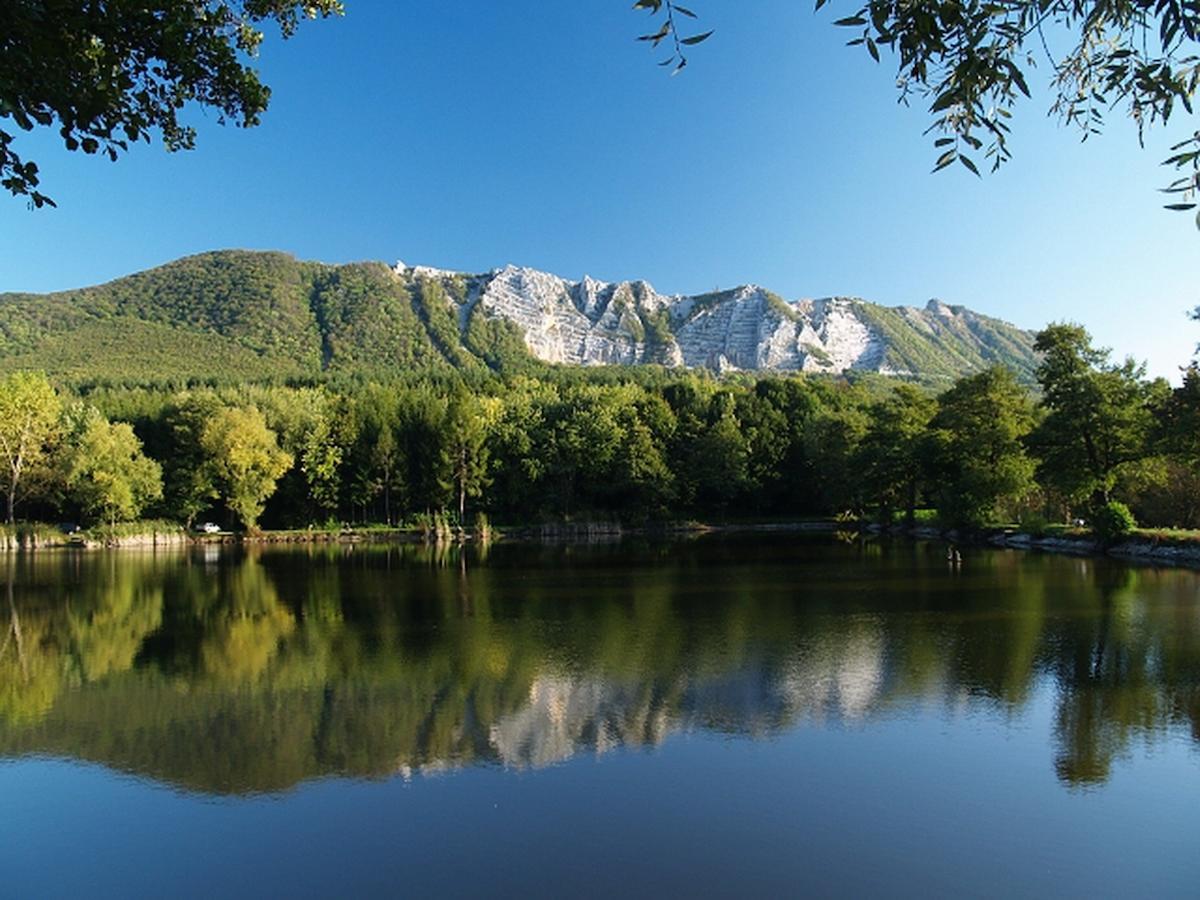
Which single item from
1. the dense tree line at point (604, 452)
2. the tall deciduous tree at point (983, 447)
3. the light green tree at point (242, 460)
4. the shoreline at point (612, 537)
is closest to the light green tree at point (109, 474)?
the dense tree line at point (604, 452)

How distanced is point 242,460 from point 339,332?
90.0 m

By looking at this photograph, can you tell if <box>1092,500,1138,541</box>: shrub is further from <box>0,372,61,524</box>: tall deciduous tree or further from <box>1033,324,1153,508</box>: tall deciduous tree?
<box>0,372,61,524</box>: tall deciduous tree

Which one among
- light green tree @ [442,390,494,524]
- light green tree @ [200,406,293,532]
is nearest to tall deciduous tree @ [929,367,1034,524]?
light green tree @ [442,390,494,524]

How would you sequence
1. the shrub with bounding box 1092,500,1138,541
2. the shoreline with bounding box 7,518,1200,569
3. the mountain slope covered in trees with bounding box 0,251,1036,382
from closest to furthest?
the shoreline with bounding box 7,518,1200,569
the shrub with bounding box 1092,500,1138,541
the mountain slope covered in trees with bounding box 0,251,1036,382

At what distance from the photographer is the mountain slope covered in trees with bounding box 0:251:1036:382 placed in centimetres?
10631

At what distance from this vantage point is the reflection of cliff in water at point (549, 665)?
404 inches

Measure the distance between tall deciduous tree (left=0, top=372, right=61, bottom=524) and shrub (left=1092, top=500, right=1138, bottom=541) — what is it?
5907 cm

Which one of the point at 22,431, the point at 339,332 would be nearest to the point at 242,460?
the point at 22,431

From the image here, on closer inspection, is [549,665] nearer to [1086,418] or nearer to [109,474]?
[1086,418]

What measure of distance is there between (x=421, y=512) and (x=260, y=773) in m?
56.3

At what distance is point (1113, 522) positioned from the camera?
3350 centimetres

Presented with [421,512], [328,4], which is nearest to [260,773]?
[328,4]

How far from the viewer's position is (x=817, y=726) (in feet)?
34.5

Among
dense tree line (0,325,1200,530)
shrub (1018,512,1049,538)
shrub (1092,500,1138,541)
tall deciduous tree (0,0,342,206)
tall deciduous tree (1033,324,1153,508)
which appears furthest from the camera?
shrub (1018,512,1049,538)
